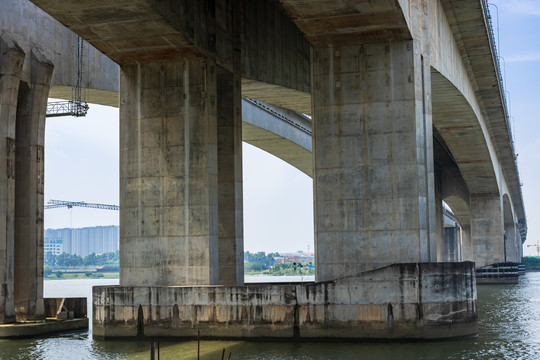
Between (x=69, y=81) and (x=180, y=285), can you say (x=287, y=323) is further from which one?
(x=69, y=81)

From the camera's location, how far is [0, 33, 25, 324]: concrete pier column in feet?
94.0

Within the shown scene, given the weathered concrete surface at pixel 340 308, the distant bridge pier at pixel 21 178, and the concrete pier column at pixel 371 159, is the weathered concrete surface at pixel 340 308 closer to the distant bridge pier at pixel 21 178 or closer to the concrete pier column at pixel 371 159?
the concrete pier column at pixel 371 159

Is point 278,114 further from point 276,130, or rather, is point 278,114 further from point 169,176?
point 169,176

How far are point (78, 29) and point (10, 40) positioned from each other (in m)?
4.54

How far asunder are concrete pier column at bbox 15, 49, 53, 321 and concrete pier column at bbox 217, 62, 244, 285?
702cm

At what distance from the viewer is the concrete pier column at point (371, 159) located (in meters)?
26.2

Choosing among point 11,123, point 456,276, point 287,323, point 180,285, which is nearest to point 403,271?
point 456,276

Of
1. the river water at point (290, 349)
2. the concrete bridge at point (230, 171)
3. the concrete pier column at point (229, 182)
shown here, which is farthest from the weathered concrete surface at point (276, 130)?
the river water at point (290, 349)

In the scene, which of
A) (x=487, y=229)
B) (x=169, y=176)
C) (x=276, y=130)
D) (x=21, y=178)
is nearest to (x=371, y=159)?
(x=169, y=176)

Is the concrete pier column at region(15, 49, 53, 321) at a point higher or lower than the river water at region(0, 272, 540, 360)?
higher

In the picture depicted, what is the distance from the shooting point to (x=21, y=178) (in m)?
30.3

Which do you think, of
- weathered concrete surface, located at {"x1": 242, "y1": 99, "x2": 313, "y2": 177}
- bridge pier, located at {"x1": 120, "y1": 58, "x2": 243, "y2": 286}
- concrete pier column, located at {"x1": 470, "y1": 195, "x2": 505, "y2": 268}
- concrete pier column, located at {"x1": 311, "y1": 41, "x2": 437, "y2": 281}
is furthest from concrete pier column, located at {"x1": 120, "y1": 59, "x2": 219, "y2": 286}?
concrete pier column, located at {"x1": 470, "y1": 195, "x2": 505, "y2": 268}

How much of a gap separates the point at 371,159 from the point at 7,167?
13167 mm

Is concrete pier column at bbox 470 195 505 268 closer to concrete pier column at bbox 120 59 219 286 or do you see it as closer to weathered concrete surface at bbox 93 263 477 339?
weathered concrete surface at bbox 93 263 477 339
